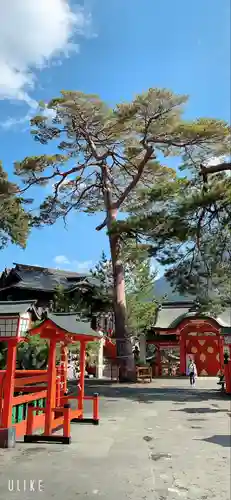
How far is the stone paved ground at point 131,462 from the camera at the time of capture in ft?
16.3

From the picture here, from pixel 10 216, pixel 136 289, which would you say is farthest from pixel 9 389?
pixel 136 289

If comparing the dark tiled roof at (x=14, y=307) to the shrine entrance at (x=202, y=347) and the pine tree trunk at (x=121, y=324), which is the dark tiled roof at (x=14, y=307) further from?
the shrine entrance at (x=202, y=347)

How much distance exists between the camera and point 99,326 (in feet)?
92.6

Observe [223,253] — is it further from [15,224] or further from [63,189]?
[63,189]

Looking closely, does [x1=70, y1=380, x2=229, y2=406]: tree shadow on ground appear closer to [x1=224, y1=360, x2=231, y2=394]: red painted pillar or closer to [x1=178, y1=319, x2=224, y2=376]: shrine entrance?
[x1=224, y1=360, x2=231, y2=394]: red painted pillar

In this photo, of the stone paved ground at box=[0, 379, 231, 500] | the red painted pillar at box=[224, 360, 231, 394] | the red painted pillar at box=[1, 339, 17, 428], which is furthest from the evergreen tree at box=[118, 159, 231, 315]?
the red painted pillar at box=[1, 339, 17, 428]

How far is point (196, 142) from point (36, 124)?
798cm

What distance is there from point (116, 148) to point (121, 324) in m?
9.66

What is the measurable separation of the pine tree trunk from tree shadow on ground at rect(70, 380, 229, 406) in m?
1.70

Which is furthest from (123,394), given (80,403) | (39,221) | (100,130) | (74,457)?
(100,130)

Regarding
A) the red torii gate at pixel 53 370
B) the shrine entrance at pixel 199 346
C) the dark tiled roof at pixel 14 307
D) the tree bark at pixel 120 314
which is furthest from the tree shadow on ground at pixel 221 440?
the shrine entrance at pixel 199 346

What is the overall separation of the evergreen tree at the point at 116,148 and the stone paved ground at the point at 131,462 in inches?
337

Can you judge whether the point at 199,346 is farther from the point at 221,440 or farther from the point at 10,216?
the point at 221,440

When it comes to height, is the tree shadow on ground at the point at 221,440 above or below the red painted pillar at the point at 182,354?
below
